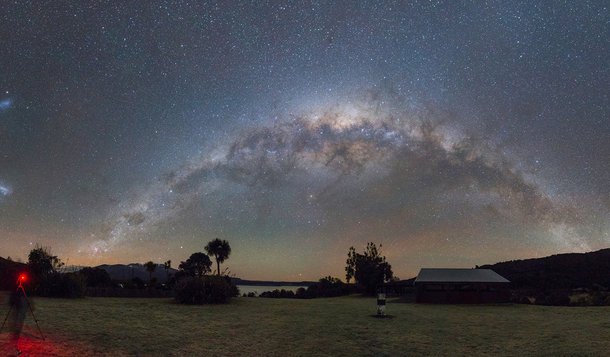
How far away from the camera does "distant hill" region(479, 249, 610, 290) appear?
76.1 metres

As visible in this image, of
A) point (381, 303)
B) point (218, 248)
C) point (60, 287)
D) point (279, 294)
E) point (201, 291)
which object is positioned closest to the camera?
point (381, 303)

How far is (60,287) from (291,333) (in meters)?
18.9

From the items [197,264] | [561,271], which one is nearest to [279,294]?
[197,264]

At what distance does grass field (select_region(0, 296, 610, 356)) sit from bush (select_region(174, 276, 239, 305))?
4.17 metres

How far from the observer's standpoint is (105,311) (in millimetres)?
24984

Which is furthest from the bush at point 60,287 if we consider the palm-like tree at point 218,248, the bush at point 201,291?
the palm-like tree at point 218,248

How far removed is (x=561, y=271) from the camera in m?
91.8

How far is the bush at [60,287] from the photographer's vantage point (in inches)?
1280

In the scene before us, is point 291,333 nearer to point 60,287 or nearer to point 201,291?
point 201,291

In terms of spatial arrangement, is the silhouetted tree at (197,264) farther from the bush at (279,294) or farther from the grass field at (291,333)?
the grass field at (291,333)

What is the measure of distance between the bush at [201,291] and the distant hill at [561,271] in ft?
166

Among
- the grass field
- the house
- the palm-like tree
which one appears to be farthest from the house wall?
the palm-like tree

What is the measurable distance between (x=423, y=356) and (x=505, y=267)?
104 metres

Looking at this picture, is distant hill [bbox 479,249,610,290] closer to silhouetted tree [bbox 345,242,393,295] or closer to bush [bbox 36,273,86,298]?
silhouetted tree [bbox 345,242,393,295]
